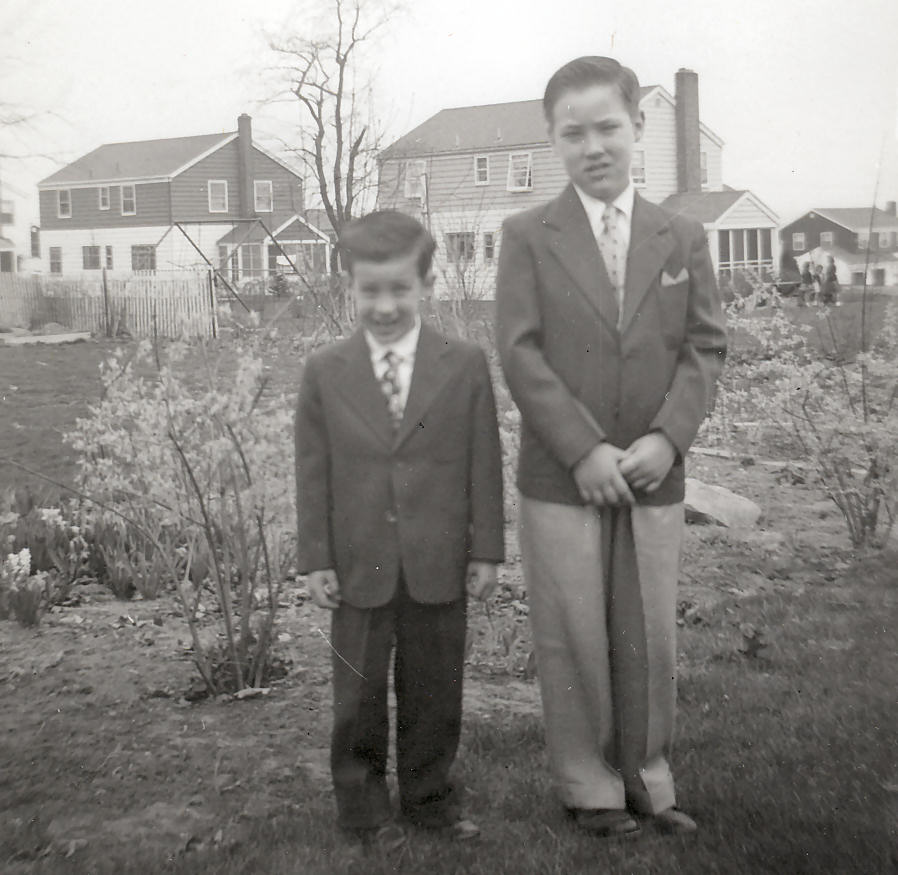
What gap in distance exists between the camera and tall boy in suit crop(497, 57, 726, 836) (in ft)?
8.05

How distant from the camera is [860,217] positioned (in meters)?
3.83

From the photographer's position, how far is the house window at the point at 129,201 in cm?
444

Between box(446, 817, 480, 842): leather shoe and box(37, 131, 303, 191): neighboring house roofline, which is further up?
box(37, 131, 303, 191): neighboring house roofline

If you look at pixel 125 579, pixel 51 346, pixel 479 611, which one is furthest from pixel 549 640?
pixel 51 346

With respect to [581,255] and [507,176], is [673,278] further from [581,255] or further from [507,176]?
[507,176]

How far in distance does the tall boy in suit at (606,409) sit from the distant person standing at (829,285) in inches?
119

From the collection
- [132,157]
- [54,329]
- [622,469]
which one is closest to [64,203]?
[132,157]

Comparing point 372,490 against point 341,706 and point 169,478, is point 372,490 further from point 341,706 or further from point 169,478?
point 169,478

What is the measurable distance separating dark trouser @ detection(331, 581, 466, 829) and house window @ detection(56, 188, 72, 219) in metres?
1.94

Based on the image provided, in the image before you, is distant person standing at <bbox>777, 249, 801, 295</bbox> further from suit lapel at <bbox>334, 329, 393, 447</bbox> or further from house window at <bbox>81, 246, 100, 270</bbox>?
suit lapel at <bbox>334, 329, 393, 447</bbox>

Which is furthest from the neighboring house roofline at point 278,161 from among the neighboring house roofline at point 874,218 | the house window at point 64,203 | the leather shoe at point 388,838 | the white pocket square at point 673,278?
the leather shoe at point 388,838

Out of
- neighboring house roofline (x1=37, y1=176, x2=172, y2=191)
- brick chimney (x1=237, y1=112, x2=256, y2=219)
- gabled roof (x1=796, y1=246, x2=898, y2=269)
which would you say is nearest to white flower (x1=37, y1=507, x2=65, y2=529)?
neighboring house roofline (x1=37, y1=176, x2=172, y2=191)

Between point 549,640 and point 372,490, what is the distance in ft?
1.80

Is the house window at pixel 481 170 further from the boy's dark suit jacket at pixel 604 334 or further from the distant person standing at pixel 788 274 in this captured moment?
the distant person standing at pixel 788 274
